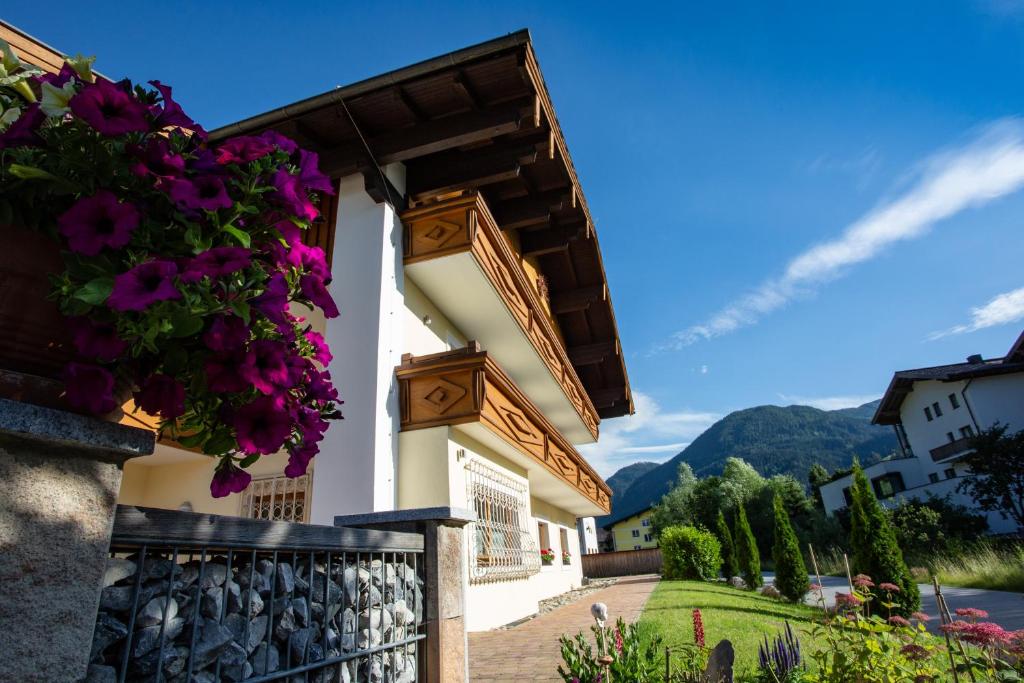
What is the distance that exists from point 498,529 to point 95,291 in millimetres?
8546

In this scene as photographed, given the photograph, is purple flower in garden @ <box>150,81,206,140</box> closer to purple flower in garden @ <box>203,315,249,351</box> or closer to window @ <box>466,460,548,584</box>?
purple flower in garden @ <box>203,315,249,351</box>

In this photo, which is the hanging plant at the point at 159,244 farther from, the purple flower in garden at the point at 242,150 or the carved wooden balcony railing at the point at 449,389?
the carved wooden balcony railing at the point at 449,389

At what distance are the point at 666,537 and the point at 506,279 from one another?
1720 cm

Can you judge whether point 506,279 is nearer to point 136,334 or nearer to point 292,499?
point 292,499

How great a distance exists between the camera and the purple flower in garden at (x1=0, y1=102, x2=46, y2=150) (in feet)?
4.38

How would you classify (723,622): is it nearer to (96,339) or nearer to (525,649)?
(525,649)

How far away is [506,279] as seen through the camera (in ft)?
31.0

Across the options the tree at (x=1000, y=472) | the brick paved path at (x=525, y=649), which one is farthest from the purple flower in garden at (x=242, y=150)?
the tree at (x=1000, y=472)

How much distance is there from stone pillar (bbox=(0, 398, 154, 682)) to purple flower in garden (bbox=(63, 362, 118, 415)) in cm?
5

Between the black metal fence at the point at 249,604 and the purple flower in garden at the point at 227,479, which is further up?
the purple flower in garden at the point at 227,479

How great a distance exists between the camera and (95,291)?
1.23 m

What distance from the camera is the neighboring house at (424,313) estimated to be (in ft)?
22.4

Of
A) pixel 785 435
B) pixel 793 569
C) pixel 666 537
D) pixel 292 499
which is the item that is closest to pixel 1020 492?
pixel 666 537

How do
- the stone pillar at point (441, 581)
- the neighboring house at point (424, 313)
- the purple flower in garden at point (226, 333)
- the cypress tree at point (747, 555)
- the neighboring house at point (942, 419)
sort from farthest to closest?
the neighboring house at point (942, 419)
the cypress tree at point (747, 555)
the neighboring house at point (424, 313)
the stone pillar at point (441, 581)
the purple flower in garden at point (226, 333)
